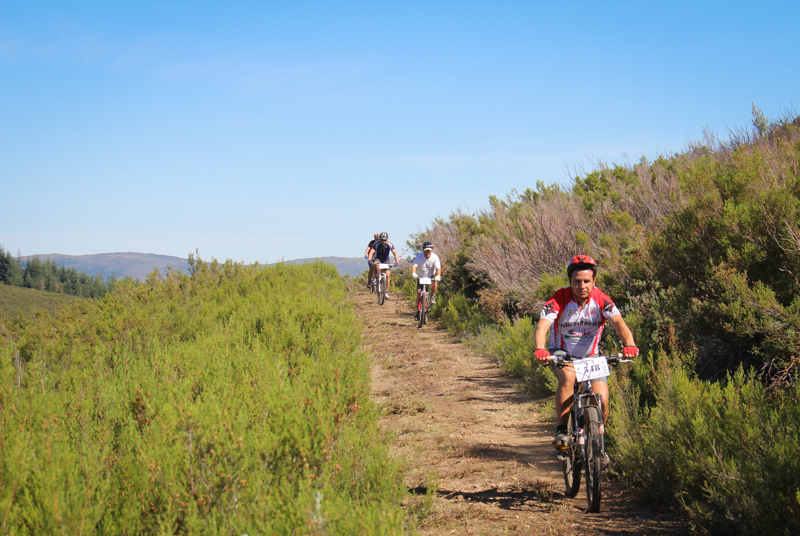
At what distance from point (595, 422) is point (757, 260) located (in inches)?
105

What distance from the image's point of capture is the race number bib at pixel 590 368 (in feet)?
13.4

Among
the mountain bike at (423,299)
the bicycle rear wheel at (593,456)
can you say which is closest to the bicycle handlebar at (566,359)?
the bicycle rear wheel at (593,456)

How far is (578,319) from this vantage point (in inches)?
173

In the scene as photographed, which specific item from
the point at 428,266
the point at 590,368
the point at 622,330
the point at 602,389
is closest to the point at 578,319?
the point at 622,330

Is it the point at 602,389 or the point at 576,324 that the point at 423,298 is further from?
the point at 602,389

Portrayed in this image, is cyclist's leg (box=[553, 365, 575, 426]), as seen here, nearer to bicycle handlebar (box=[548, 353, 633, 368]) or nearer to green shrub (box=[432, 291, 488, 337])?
bicycle handlebar (box=[548, 353, 633, 368])

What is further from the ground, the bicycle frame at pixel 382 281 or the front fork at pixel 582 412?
the bicycle frame at pixel 382 281

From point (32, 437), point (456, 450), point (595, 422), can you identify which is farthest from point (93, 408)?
point (595, 422)

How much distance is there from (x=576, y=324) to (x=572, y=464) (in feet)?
3.66

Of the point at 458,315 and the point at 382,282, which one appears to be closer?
the point at 458,315

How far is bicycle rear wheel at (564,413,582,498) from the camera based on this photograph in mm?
4172

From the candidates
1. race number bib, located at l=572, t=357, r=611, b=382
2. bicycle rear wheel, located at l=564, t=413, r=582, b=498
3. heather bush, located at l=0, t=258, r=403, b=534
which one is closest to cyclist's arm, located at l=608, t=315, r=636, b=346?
race number bib, located at l=572, t=357, r=611, b=382

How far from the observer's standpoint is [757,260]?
520 cm

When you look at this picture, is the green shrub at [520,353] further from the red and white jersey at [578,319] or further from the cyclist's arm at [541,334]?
the cyclist's arm at [541,334]
